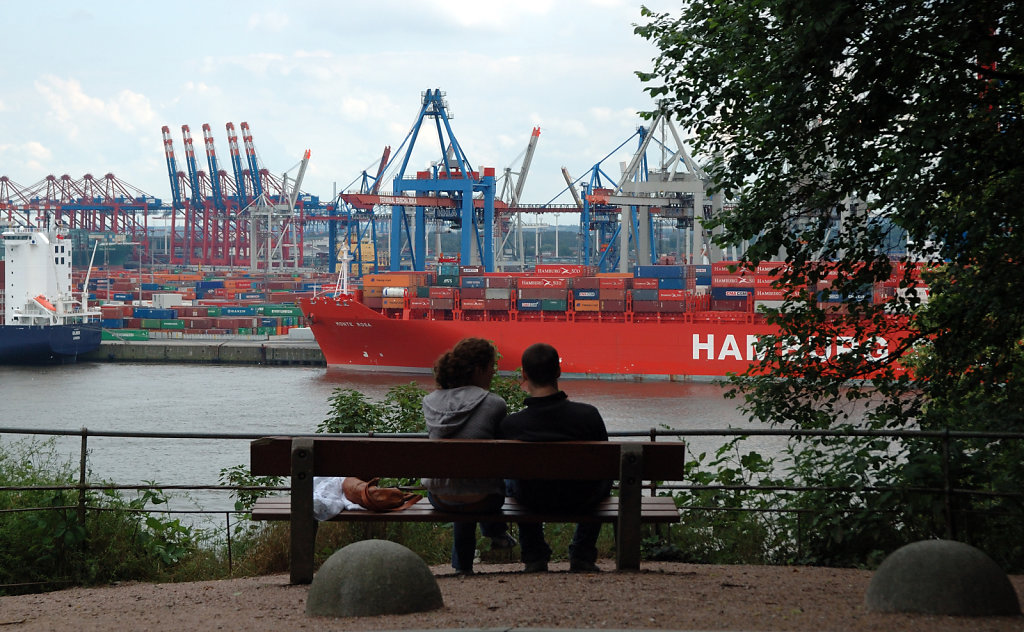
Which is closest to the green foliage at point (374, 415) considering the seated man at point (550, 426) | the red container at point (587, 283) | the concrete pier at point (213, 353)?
the seated man at point (550, 426)

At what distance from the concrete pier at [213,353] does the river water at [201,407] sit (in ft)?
4.75

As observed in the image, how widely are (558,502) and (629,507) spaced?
0.77ft

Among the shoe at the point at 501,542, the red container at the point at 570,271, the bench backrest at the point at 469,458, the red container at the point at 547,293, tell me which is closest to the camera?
the bench backrest at the point at 469,458

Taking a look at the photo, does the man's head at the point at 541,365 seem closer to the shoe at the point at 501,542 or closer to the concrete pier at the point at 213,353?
the shoe at the point at 501,542

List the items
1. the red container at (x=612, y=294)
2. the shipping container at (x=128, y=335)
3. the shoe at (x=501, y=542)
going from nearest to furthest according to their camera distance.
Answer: the shoe at (x=501, y=542) < the red container at (x=612, y=294) < the shipping container at (x=128, y=335)

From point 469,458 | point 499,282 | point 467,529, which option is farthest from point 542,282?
point 469,458

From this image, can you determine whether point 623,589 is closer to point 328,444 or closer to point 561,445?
point 561,445

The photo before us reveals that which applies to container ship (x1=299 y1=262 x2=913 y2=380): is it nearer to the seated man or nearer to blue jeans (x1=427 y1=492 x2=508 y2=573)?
blue jeans (x1=427 y1=492 x2=508 y2=573)

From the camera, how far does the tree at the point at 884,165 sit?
4.11 m

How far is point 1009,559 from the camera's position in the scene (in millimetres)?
4004

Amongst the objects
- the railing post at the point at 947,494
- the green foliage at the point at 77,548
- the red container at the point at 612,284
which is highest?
the red container at the point at 612,284

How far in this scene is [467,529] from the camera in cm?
371

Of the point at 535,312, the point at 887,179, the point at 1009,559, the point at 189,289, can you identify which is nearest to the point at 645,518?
the point at 1009,559

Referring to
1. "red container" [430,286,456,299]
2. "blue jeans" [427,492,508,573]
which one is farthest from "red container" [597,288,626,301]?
"blue jeans" [427,492,508,573]
